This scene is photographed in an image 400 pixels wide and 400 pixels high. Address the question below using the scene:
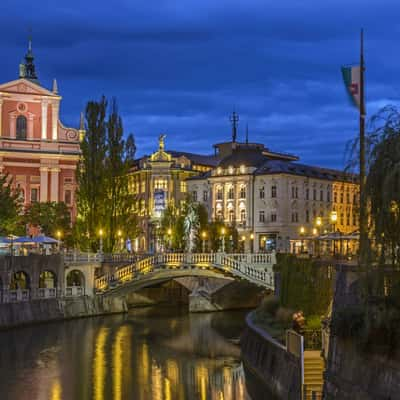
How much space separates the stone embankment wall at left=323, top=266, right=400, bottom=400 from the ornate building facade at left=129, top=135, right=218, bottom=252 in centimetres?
7704

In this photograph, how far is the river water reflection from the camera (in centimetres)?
3588

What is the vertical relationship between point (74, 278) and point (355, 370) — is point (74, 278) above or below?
above

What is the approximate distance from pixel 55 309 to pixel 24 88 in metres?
35.6

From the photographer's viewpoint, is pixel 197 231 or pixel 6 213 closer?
pixel 6 213

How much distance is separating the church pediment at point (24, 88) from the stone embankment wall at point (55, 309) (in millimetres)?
30835

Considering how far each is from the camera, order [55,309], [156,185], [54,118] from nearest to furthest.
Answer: [55,309], [54,118], [156,185]

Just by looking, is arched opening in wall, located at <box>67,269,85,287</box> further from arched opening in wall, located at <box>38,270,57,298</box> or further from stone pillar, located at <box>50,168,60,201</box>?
stone pillar, located at <box>50,168,60,201</box>

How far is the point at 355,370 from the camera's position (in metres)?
24.9

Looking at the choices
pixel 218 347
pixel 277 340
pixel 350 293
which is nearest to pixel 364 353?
pixel 350 293

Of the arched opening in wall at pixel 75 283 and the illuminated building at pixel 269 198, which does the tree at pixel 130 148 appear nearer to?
the arched opening in wall at pixel 75 283

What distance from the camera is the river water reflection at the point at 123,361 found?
35875 mm

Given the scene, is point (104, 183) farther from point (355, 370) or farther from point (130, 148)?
point (355, 370)

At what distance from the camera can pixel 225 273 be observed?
5928cm

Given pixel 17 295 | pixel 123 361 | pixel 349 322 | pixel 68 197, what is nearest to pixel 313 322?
pixel 349 322
